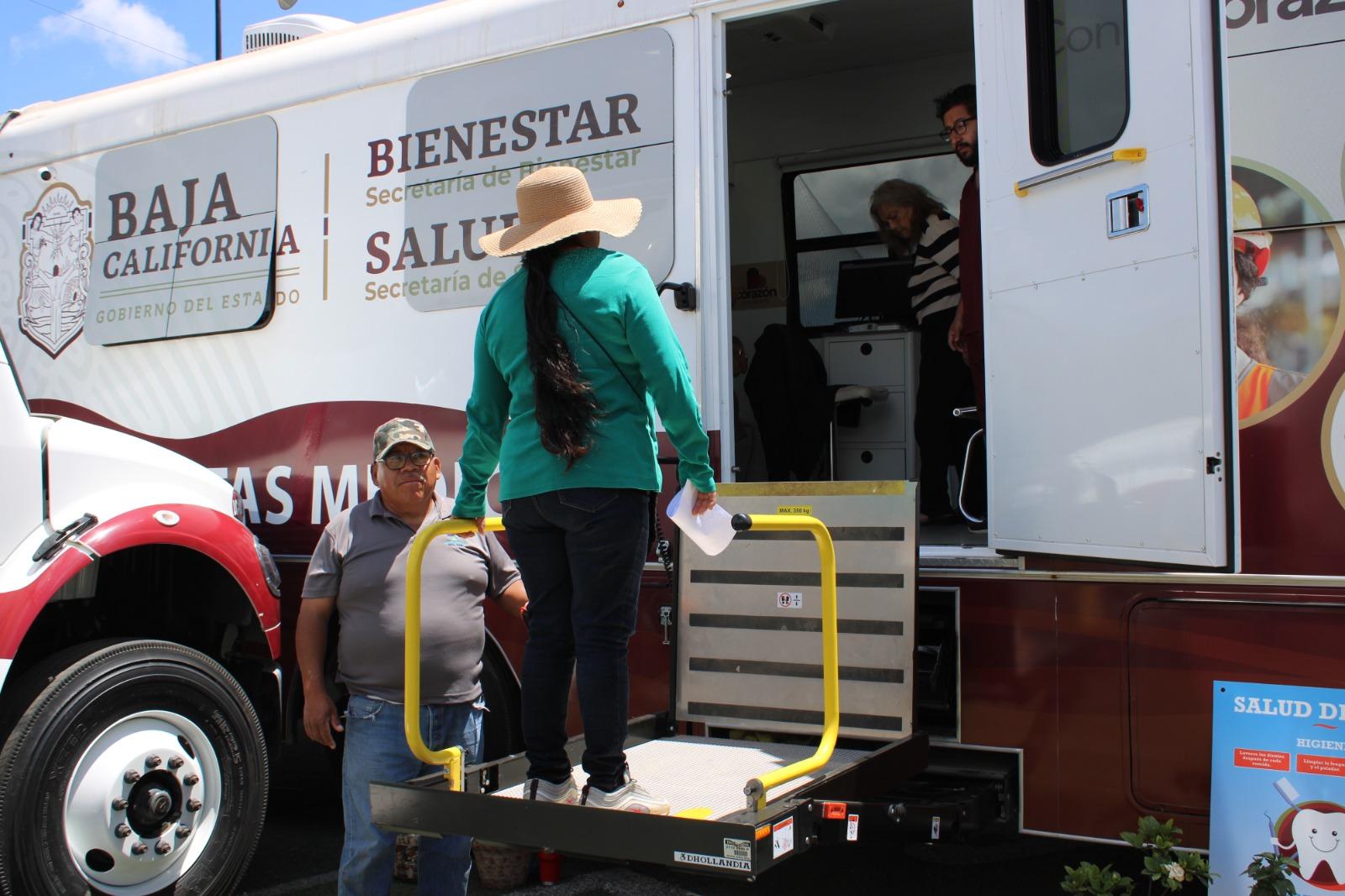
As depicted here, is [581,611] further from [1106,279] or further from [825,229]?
[825,229]

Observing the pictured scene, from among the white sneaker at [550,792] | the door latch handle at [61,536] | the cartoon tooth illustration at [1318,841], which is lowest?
the cartoon tooth illustration at [1318,841]

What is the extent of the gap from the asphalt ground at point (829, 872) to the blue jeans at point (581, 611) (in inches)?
60.3

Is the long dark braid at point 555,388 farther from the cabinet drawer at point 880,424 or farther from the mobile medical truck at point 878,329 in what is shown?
the cabinet drawer at point 880,424

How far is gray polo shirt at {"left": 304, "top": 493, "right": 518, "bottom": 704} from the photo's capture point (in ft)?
11.5

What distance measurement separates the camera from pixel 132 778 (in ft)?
11.7

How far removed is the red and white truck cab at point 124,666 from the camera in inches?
134

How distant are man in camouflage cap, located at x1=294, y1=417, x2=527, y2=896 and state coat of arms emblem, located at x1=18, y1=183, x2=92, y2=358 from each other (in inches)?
88.7

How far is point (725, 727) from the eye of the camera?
389cm

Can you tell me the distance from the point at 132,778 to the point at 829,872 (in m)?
2.44

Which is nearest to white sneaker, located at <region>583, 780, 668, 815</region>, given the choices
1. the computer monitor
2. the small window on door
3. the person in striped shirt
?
the small window on door

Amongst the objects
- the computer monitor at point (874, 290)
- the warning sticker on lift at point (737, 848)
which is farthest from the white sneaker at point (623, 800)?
the computer monitor at point (874, 290)

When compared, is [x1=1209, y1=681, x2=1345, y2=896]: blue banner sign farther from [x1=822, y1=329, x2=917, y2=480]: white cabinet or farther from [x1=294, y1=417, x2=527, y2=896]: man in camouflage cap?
[x1=822, y1=329, x2=917, y2=480]: white cabinet

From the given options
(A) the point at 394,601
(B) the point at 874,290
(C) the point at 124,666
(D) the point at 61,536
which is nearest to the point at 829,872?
(A) the point at 394,601

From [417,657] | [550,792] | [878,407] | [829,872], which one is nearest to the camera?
[550,792]
